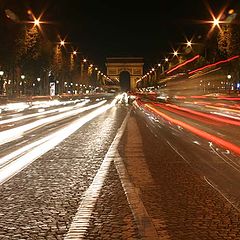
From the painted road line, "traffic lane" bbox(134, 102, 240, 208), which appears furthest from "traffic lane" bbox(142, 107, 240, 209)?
the painted road line

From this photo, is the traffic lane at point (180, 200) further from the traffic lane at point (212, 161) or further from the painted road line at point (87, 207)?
the painted road line at point (87, 207)

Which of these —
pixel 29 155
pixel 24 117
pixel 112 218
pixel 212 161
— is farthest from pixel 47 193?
pixel 24 117

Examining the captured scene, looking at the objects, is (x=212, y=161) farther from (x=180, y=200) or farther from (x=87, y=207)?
(x=87, y=207)

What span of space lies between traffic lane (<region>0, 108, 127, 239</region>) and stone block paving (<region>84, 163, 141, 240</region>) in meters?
0.32

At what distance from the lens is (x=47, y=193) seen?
866cm

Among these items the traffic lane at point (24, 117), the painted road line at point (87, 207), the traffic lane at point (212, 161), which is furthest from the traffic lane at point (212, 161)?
the traffic lane at point (24, 117)

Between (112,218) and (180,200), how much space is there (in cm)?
146

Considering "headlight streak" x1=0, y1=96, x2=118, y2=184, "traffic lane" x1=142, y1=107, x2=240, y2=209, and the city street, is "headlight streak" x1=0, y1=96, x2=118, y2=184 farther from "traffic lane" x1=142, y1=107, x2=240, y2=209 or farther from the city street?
"traffic lane" x1=142, y1=107, x2=240, y2=209

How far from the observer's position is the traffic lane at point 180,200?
6.41m

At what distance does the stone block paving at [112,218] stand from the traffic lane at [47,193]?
1.04 ft

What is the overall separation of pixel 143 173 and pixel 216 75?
56728 millimetres

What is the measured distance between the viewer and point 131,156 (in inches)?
527

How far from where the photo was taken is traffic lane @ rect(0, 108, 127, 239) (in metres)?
6.58

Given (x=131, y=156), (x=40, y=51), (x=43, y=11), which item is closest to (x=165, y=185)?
(x=131, y=156)
